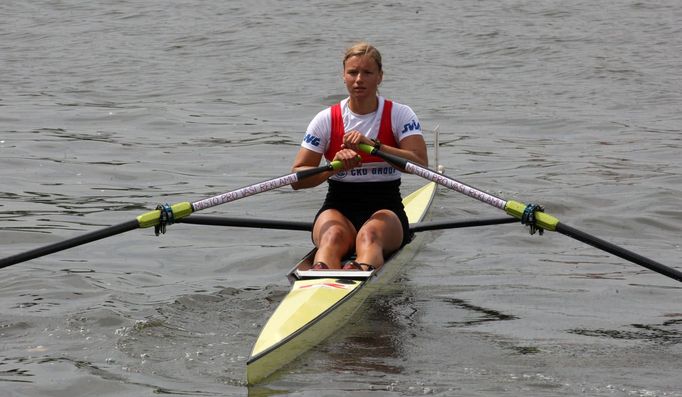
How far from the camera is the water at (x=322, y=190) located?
708 centimetres

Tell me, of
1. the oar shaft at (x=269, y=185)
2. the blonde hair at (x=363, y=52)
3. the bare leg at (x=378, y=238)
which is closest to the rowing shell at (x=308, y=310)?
the bare leg at (x=378, y=238)

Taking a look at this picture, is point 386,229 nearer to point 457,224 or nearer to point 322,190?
point 457,224

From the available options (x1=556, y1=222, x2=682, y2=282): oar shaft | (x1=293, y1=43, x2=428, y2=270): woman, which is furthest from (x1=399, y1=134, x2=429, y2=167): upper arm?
(x1=556, y1=222, x2=682, y2=282): oar shaft

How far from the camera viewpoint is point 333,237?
26.6ft

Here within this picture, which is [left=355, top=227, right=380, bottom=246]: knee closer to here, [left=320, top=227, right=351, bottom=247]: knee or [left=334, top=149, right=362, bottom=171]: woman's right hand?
[left=320, top=227, right=351, bottom=247]: knee

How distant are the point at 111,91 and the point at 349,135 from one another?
1225 centimetres

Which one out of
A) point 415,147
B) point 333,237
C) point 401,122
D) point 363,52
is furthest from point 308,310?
point 363,52

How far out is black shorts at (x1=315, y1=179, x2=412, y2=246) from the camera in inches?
332

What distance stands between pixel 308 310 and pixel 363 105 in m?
1.82

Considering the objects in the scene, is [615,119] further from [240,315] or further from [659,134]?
[240,315]

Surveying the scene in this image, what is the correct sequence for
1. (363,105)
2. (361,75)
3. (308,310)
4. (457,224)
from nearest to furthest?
1. (308,310)
2. (361,75)
3. (363,105)
4. (457,224)

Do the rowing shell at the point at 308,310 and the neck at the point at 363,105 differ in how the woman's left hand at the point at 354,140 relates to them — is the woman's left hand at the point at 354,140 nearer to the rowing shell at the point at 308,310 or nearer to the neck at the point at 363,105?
the neck at the point at 363,105

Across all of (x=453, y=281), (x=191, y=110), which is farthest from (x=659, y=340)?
(x=191, y=110)

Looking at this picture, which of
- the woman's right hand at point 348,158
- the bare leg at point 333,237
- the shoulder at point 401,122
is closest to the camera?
the woman's right hand at point 348,158
